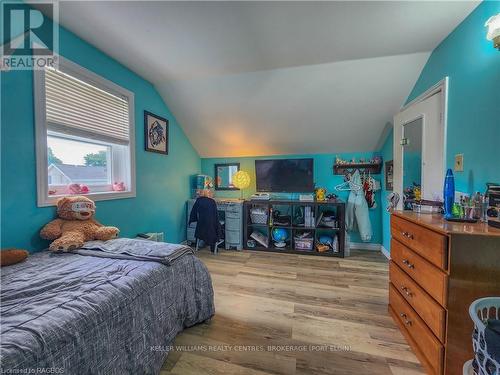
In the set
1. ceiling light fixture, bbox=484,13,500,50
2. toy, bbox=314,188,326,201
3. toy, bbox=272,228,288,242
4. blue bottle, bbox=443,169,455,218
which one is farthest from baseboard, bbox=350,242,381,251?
ceiling light fixture, bbox=484,13,500,50

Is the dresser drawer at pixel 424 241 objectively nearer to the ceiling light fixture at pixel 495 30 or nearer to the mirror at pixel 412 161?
the mirror at pixel 412 161

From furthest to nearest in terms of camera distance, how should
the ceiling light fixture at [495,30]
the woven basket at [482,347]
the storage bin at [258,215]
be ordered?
the storage bin at [258,215] < the ceiling light fixture at [495,30] < the woven basket at [482,347]

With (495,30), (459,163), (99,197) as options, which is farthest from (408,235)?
(99,197)

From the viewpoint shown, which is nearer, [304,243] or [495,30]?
[495,30]

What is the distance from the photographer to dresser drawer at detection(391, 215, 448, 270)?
1.05 meters

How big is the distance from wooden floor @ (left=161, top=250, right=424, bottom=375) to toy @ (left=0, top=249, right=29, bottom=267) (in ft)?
3.64

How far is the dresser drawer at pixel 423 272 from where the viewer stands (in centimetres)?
106

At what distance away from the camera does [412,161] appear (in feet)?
7.16

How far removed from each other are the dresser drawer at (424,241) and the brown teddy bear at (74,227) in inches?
86.9

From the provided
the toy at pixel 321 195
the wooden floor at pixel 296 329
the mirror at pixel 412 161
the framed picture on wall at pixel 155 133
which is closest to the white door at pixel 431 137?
the mirror at pixel 412 161

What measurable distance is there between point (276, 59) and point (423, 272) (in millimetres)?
2175

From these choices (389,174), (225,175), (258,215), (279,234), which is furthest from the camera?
(225,175)

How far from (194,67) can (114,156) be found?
1321 mm

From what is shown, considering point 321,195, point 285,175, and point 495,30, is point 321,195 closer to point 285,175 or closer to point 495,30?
point 285,175
